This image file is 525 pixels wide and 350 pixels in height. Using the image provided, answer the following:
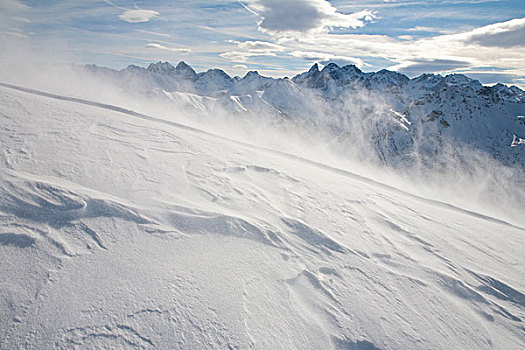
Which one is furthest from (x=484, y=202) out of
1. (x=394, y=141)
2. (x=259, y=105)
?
(x=259, y=105)

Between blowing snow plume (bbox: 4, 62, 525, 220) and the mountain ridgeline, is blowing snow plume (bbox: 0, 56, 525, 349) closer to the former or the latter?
blowing snow plume (bbox: 4, 62, 525, 220)

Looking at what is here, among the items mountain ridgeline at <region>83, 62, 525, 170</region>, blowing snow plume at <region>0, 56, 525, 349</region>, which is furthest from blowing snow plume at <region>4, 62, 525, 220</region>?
blowing snow plume at <region>0, 56, 525, 349</region>

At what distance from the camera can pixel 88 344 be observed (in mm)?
2139

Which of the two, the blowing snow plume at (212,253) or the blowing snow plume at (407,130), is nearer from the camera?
the blowing snow plume at (212,253)

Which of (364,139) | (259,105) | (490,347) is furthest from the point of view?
(259,105)

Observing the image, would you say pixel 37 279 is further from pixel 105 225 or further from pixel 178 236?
pixel 178 236

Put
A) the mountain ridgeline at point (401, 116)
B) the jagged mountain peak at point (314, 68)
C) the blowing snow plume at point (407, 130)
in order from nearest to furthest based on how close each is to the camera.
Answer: the blowing snow plume at point (407, 130) → the mountain ridgeline at point (401, 116) → the jagged mountain peak at point (314, 68)

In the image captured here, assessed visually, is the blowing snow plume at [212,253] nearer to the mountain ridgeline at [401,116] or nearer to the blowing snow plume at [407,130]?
the blowing snow plume at [407,130]

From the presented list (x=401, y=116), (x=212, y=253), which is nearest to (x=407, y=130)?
(x=401, y=116)

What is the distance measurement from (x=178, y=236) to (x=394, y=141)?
9104cm

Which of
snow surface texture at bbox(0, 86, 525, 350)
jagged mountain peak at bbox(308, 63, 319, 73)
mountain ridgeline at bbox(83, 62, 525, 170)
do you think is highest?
jagged mountain peak at bbox(308, 63, 319, 73)

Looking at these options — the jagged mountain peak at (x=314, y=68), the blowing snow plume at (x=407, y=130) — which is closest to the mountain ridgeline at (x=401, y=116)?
the blowing snow plume at (x=407, y=130)

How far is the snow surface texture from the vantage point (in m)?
2.41

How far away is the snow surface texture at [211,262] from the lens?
2.41 m
